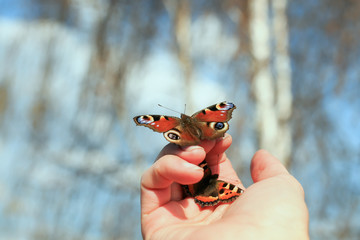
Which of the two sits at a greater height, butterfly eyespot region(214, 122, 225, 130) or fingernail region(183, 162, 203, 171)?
butterfly eyespot region(214, 122, 225, 130)

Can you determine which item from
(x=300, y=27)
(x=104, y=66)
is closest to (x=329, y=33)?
(x=300, y=27)

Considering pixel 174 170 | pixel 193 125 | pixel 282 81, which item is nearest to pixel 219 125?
pixel 193 125

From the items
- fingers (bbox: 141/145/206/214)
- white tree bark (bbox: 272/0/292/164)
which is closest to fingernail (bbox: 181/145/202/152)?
fingers (bbox: 141/145/206/214)

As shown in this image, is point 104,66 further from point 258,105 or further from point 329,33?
point 329,33

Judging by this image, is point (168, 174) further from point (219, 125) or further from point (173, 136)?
point (219, 125)

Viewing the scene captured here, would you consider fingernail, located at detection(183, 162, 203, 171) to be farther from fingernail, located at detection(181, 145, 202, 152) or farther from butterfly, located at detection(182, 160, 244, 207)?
butterfly, located at detection(182, 160, 244, 207)
